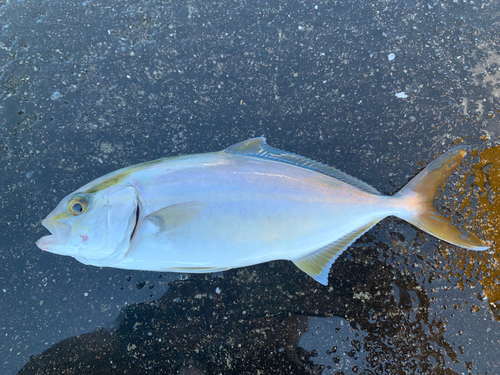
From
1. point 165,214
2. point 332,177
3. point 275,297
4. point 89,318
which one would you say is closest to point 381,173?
point 332,177

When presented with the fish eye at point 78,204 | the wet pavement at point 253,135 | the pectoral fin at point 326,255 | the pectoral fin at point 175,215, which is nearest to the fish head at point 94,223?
the fish eye at point 78,204

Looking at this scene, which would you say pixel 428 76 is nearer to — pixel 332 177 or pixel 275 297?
pixel 332 177

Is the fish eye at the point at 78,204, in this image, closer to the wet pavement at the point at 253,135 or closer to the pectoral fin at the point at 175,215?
the pectoral fin at the point at 175,215

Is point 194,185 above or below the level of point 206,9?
below

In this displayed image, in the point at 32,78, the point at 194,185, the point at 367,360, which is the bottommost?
the point at 367,360

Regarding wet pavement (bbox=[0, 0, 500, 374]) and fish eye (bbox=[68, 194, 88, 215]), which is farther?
wet pavement (bbox=[0, 0, 500, 374])

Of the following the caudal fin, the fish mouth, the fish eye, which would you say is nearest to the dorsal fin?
the caudal fin

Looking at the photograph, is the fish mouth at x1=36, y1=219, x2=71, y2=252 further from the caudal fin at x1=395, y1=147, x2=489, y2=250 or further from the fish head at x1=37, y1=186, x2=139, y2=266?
the caudal fin at x1=395, y1=147, x2=489, y2=250
